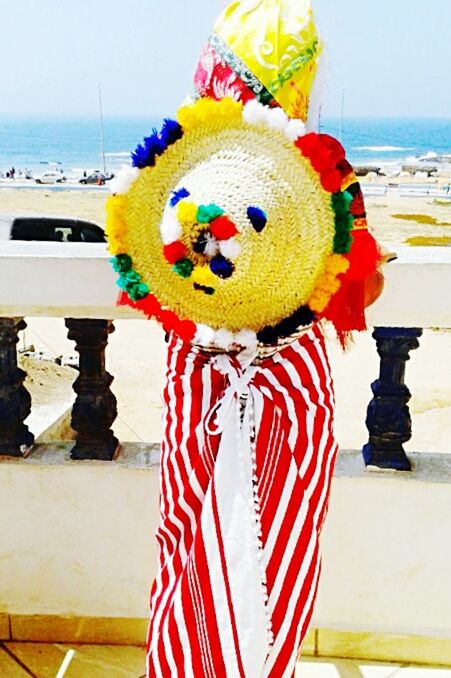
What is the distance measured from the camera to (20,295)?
2020 millimetres

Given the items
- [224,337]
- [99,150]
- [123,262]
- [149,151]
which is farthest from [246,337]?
[99,150]

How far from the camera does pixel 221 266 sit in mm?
1273

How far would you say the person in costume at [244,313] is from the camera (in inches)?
50.6

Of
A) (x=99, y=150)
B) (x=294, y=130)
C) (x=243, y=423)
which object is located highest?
(x=99, y=150)

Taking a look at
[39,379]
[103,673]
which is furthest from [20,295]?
[39,379]

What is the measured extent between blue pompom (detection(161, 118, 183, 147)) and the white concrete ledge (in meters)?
0.69

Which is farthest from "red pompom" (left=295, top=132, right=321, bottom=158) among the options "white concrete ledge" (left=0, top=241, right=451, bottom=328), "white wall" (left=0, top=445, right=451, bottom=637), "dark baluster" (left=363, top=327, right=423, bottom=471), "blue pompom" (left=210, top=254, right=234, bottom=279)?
"white wall" (left=0, top=445, right=451, bottom=637)

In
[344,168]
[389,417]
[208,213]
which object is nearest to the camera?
[208,213]

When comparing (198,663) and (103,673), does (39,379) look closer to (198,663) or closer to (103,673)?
(103,673)

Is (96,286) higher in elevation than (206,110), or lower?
lower

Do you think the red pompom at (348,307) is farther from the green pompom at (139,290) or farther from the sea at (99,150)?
the sea at (99,150)

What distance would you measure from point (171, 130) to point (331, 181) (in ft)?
0.88

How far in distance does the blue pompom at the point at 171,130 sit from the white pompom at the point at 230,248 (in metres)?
0.21

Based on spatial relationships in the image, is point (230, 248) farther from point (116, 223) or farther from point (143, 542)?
point (143, 542)
